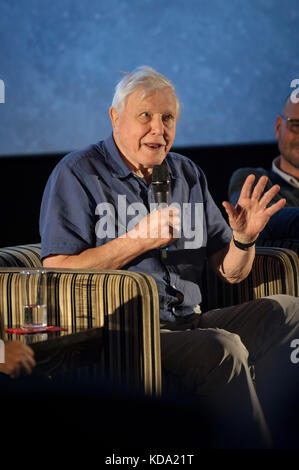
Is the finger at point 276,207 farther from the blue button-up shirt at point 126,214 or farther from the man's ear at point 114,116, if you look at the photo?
the man's ear at point 114,116

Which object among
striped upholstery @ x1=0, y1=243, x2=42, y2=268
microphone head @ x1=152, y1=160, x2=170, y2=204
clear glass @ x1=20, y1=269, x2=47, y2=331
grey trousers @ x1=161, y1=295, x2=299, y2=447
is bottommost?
grey trousers @ x1=161, y1=295, x2=299, y2=447

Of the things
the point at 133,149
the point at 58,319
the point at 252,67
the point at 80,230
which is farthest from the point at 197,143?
the point at 58,319

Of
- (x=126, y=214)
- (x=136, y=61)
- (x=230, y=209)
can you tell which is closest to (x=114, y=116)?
(x=126, y=214)

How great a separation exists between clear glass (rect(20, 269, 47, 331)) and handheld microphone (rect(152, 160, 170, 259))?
0.40m

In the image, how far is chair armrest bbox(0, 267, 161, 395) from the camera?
1550 mm

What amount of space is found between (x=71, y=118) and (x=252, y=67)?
0.91 meters

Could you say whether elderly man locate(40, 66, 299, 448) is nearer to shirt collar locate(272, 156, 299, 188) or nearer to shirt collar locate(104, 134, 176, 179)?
shirt collar locate(104, 134, 176, 179)

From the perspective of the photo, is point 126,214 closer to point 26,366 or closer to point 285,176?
point 26,366

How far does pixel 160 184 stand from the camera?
5.99 ft

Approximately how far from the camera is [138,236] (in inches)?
70.2

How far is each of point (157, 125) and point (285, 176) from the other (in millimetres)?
965

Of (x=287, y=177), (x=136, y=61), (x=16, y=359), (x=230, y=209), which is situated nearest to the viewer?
(x=16, y=359)

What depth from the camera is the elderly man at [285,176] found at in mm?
2389

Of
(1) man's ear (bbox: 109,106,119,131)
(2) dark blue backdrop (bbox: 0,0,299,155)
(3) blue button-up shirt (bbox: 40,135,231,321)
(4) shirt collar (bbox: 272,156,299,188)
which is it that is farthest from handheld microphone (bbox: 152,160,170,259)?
(2) dark blue backdrop (bbox: 0,0,299,155)
